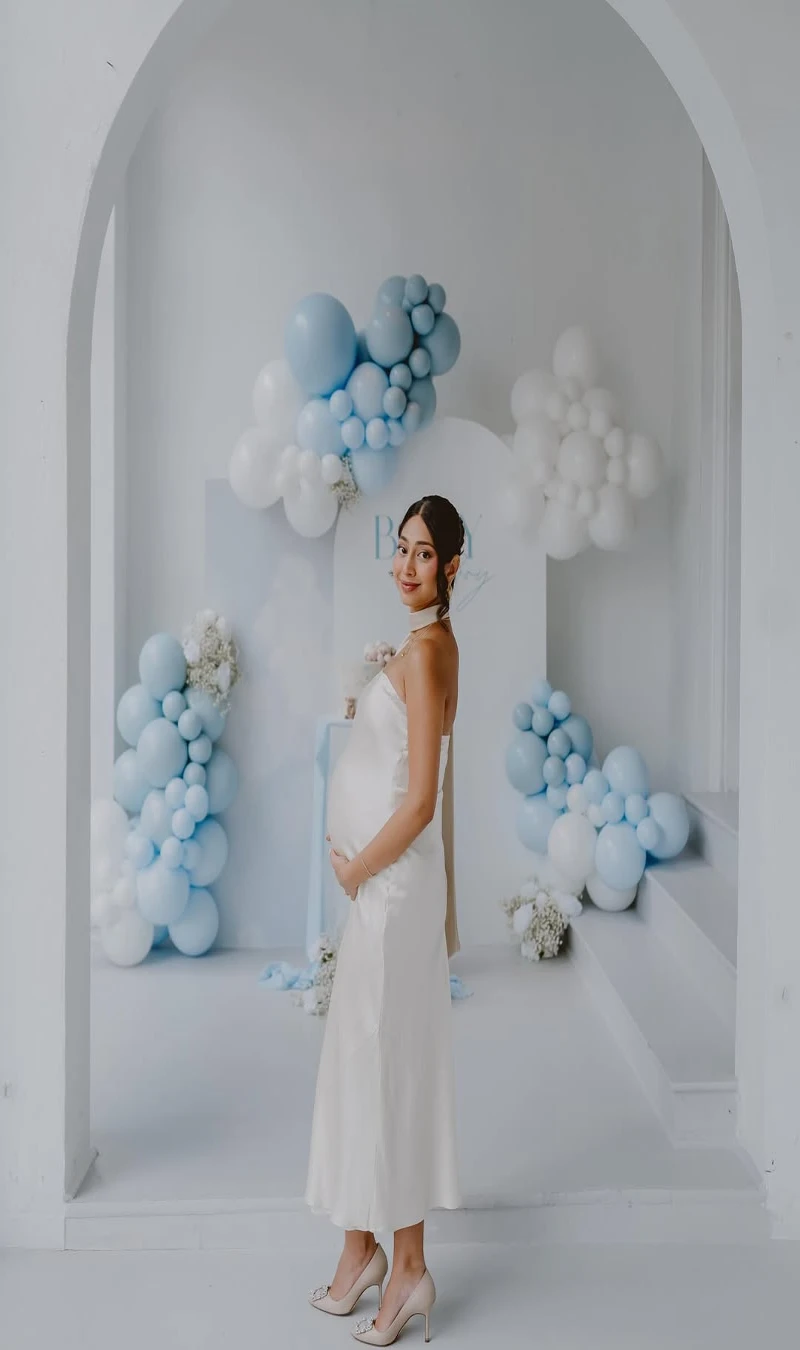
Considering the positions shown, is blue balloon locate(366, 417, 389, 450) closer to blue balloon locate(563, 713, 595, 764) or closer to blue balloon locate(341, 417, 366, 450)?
blue balloon locate(341, 417, 366, 450)

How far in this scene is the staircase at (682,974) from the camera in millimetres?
3297

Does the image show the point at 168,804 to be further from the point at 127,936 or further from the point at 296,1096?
the point at 296,1096

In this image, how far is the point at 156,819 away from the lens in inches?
189

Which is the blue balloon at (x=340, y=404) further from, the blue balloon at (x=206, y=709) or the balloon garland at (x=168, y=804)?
the blue balloon at (x=206, y=709)

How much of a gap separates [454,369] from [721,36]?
2.38 m

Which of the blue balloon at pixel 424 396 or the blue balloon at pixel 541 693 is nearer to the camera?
the blue balloon at pixel 424 396

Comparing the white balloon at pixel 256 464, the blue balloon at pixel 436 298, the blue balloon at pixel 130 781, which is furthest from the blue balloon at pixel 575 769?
the blue balloon at pixel 436 298

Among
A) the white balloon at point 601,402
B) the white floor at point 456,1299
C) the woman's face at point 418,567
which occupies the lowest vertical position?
the white floor at point 456,1299

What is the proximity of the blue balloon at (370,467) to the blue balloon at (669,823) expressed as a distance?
1.54 metres

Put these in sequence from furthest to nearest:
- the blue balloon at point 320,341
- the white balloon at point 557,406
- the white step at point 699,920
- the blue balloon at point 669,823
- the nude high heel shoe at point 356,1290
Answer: the white balloon at point 557,406 < the blue balloon at point 669,823 < the blue balloon at point 320,341 < the white step at point 699,920 < the nude high heel shoe at point 356,1290

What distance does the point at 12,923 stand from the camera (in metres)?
3.03

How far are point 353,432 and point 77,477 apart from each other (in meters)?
1.79

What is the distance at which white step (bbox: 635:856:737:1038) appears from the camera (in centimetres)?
387

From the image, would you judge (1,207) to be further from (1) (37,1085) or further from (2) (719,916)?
(2) (719,916)
